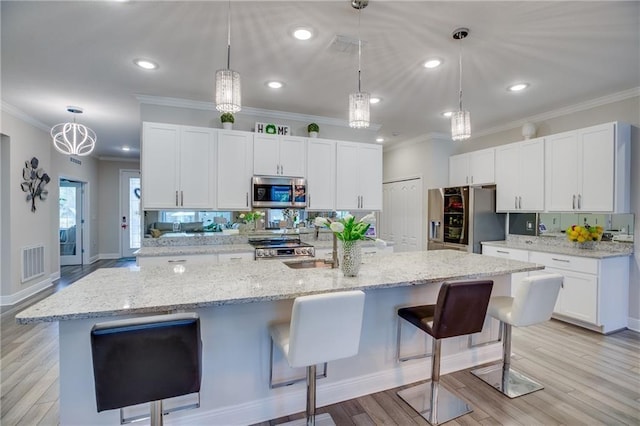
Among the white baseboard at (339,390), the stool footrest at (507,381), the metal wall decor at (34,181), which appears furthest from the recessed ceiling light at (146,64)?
the stool footrest at (507,381)

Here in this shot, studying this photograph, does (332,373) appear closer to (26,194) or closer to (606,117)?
(606,117)

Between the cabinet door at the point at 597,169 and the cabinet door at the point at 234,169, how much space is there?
397 cm

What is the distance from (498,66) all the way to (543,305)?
2.16 metres

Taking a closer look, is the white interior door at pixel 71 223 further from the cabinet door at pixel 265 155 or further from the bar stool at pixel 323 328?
the bar stool at pixel 323 328

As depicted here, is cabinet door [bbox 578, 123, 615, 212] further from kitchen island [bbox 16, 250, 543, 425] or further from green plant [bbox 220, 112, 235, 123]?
green plant [bbox 220, 112, 235, 123]

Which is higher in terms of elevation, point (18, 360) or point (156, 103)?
point (156, 103)

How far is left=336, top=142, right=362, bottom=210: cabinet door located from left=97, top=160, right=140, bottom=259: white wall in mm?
6406

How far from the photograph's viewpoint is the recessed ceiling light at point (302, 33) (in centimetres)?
237

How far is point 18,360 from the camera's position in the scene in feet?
9.30

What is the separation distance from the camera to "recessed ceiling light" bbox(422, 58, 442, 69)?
112 inches

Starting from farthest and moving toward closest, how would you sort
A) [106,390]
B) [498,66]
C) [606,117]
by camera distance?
[606,117], [498,66], [106,390]

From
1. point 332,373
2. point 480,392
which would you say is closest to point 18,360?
point 332,373

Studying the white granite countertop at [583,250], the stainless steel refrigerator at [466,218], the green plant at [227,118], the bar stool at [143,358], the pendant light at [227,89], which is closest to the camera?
the bar stool at [143,358]

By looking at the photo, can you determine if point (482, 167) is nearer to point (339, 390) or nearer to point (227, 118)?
point (227, 118)
